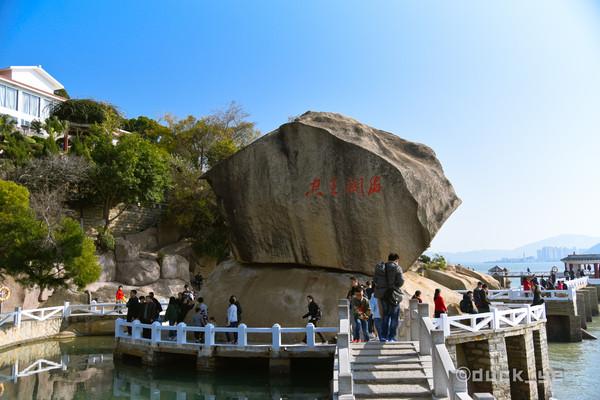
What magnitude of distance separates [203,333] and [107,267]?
18.5 m

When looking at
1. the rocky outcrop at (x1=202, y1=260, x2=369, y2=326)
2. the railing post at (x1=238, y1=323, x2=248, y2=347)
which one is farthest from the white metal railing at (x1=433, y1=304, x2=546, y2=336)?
the railing post at (x1=238, y1=323, x2=248, y2=347)

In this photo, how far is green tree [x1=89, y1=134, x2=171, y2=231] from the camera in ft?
116

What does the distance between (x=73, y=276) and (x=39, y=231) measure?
2522 millimetres

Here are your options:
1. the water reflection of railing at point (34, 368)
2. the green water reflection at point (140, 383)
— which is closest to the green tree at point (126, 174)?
the water reflection of railing at point (34, 368)

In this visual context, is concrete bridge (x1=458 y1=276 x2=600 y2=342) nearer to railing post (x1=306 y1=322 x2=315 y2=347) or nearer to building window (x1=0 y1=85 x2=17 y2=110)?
railing post (x1=306 y1=322 x2=315 y2=347)

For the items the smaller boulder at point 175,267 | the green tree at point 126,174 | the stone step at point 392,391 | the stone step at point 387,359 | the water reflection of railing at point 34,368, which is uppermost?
the green tree at point 126,174

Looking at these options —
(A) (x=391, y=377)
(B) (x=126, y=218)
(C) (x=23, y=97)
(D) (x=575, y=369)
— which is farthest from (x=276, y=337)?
(C) (x=23, y=97)

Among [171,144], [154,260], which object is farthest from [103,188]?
[171,144]

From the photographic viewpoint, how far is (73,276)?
22953 mm

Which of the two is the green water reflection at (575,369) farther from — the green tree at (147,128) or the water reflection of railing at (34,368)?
the green tree at (147,128)

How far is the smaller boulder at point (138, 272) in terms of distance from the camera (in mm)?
33594

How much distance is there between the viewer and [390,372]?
9.81 m

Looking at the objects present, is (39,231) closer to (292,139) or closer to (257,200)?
(257,200)

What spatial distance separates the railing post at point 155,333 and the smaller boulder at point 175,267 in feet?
61.5
